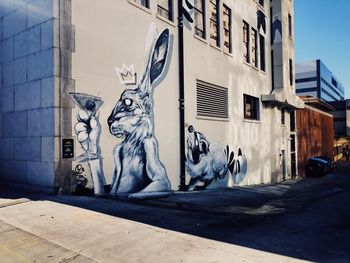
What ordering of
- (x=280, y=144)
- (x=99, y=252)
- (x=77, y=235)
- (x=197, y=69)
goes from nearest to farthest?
(x=99, y=252), (x=77, y=235), (x=197, y=69), (x=280, y=144)

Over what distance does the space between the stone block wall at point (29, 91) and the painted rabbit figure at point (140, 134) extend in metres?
2.11

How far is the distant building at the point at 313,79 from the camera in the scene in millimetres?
103062

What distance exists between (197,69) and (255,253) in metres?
11.2

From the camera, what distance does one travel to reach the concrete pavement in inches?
175

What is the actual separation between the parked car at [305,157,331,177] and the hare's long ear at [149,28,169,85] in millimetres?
24230

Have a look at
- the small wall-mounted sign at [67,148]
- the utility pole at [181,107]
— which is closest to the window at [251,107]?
the utility pole at [181,107]

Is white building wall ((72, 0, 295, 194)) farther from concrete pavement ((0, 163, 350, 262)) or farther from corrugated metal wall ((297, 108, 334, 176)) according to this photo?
corrugated metal wall ((297, 108, 334, 176))

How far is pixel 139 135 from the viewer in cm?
1112

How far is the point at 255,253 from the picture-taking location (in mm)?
4562

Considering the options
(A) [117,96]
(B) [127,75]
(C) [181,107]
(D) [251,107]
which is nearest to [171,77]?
(C) [181,107]

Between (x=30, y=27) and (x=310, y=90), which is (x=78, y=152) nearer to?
(x=30, y=27)

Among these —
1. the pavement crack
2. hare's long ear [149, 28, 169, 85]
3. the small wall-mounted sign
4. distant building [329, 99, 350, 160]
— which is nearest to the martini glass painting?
the small wall-mounted sign

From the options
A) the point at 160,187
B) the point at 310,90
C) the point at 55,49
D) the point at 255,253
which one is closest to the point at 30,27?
the point at 55,49

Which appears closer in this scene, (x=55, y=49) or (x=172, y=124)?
(x=55, y=49)
